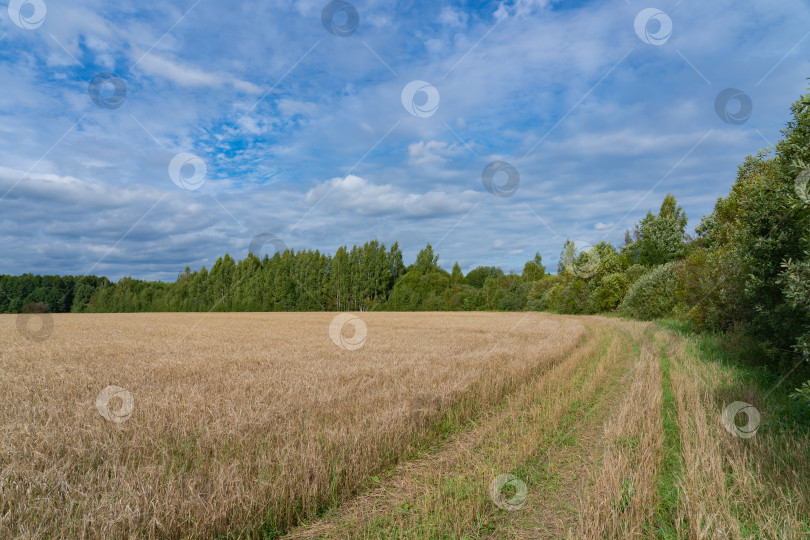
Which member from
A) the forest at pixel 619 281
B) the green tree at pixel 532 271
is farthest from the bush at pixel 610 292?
the green tree at pixel 532 271

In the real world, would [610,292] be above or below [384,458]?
above

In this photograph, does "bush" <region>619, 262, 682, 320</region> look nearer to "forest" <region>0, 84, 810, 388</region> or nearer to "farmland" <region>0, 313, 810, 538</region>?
"forest" <region>0, 84, 810, 388</region>

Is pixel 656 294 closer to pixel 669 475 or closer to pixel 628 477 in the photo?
pixel 669 475

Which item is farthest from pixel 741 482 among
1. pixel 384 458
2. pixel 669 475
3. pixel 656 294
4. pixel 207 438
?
pixel 656 294

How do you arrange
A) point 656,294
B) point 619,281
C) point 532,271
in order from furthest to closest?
point 532,271 < point 619,281 < point 656,294

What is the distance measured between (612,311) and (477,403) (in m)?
50.7

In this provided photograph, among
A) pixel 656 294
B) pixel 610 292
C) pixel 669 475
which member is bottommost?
pixel 669 475

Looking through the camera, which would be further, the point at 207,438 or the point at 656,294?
the point at 656,294

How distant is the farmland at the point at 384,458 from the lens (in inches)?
158

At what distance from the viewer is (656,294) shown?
120ft

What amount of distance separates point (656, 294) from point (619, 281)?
16.1 metres

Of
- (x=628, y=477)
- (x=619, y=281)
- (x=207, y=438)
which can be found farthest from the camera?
(x=619, y=281)

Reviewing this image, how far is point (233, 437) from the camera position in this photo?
229 inches

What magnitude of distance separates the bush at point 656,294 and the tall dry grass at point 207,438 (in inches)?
1191
